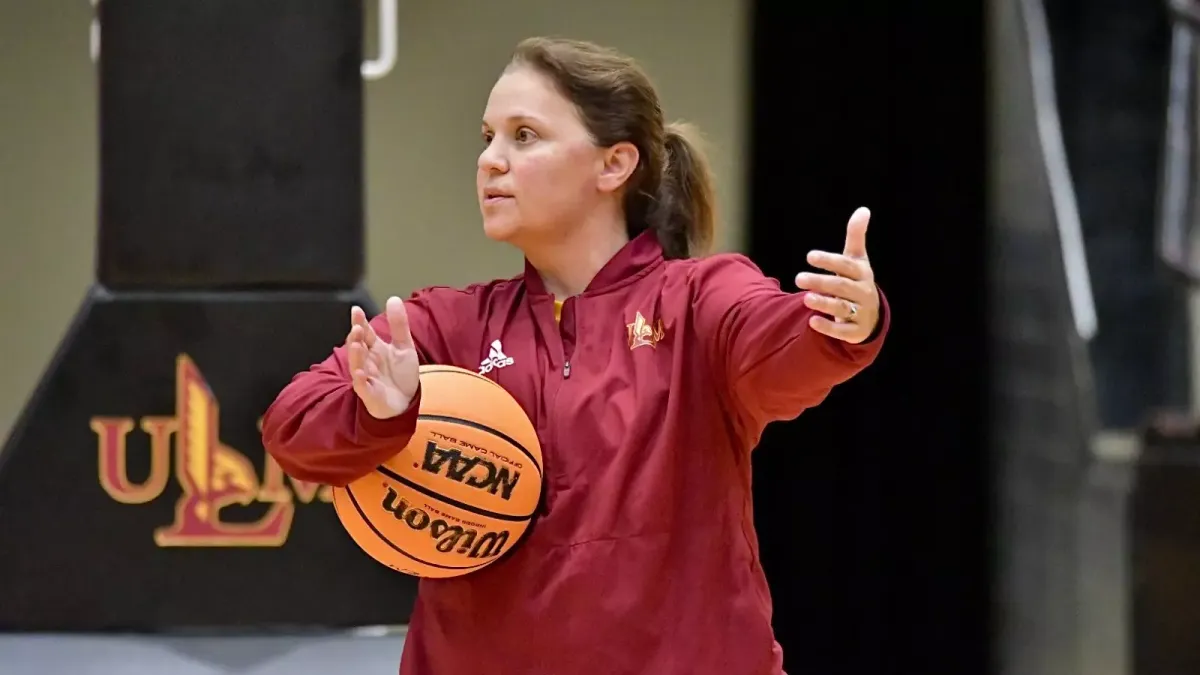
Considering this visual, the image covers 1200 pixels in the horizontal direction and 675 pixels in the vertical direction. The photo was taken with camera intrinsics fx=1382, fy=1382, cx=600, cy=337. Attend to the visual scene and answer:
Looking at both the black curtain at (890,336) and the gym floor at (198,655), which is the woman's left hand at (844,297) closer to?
the gym floor at (198,655)

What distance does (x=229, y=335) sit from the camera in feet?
8.54

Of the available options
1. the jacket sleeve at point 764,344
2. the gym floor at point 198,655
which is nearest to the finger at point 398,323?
the jacket sleeve at point 764,344

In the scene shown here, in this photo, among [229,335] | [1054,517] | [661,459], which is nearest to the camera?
[661,459]

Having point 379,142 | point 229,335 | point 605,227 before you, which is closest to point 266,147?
point 229,335

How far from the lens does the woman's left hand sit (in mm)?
1332

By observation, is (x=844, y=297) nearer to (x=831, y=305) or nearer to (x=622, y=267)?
(x=831, y=305)

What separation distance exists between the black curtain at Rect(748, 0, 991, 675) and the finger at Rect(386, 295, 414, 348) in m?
2.22

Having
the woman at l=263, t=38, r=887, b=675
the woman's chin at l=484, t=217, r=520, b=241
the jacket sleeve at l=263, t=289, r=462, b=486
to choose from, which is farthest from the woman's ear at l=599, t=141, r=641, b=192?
the jacket sleeve at l=263, t=289, r=462, b=486

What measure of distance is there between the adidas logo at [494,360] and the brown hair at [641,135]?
247 mm

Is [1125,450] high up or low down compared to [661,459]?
down

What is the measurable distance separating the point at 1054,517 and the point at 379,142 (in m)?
2.31

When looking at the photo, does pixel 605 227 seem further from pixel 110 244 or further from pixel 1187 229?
pixel 1187 229

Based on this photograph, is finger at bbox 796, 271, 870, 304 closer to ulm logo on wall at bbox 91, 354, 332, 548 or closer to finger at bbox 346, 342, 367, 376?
finger at bbox 346, 342, 367, 376

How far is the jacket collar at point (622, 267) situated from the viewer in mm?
1644
